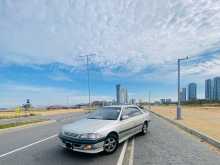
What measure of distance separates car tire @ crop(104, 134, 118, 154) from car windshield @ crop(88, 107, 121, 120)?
0.93m

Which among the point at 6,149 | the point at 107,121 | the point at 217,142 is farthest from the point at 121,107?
the point at 6,149

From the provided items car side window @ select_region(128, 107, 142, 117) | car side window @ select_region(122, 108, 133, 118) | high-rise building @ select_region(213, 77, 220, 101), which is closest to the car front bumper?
car side window @ select_region(122, 108, 133, 118)

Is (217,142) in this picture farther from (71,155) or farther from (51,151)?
(51,151)

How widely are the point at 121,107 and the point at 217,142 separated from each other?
3.90m

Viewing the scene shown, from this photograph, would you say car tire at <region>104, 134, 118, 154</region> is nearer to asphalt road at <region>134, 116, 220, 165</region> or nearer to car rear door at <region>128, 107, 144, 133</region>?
asphalt road at <region>134, 116, 220, 165</region>

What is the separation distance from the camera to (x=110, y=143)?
7.12m

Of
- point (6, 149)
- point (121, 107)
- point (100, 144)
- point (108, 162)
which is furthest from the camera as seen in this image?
point (121, 107)

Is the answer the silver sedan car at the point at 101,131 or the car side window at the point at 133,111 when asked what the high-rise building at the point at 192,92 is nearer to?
the car side window at the point at 133,111

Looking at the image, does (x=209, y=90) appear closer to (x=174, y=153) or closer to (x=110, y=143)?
(x=174, y=153)

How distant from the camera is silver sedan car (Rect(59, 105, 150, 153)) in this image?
651cm

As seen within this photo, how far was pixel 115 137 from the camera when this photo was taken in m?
7.45

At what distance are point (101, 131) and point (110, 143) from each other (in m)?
0.66

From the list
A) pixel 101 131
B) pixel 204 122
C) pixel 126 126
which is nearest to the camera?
pixel 101 131

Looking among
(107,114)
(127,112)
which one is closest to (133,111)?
(127,112)
